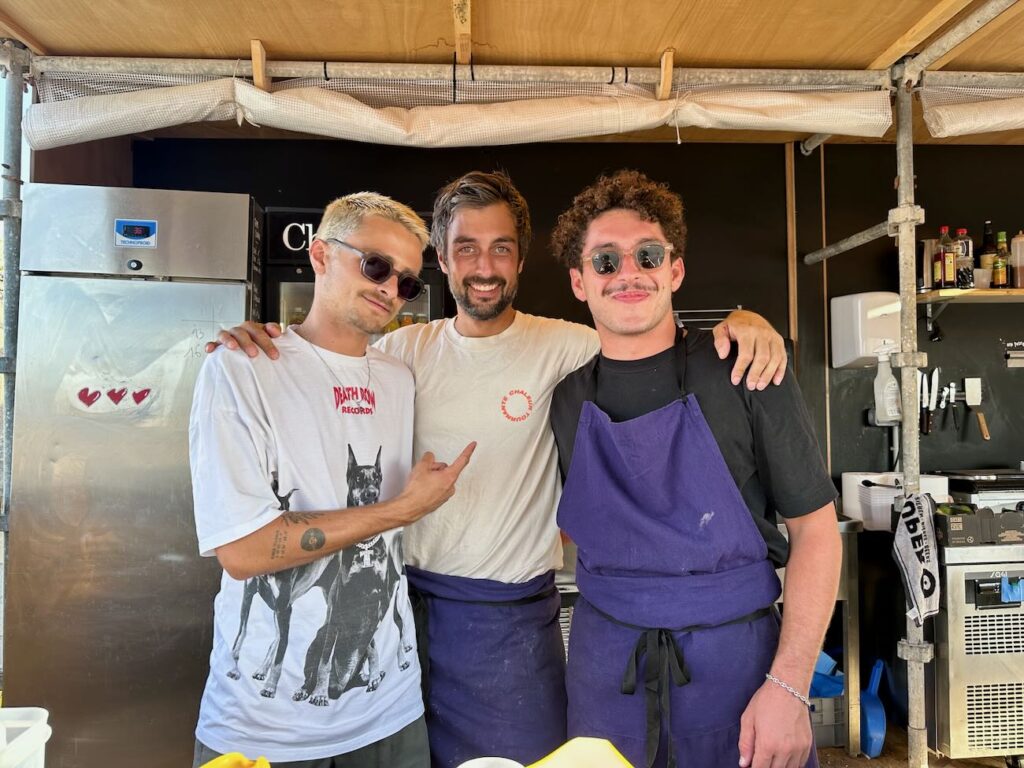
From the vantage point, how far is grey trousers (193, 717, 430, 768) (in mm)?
1401

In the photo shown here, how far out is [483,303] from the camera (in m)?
1.84

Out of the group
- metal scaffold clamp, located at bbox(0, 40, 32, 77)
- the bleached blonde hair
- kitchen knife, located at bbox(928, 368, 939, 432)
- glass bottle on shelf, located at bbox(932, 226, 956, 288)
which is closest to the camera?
the bleached blonde hair

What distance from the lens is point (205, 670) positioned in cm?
264

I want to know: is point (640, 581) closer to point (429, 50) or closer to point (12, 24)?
point (429, 50)

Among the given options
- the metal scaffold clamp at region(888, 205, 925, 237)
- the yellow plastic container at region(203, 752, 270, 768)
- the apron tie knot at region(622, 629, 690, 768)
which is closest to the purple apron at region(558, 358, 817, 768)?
the apron tie knot at region(622, 629, 690, 768)

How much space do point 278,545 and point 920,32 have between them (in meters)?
2.78

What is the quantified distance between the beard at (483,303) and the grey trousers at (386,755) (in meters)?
1.03

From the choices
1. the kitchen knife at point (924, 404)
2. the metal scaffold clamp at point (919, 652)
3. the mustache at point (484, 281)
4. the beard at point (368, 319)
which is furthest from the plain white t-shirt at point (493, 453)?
the kitchen knife at point (924, 404)

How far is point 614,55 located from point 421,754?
8.14 ft

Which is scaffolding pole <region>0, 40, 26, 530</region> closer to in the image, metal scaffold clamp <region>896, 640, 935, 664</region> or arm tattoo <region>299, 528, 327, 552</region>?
arm tattoo <region>299, 528, 327, 552</region>

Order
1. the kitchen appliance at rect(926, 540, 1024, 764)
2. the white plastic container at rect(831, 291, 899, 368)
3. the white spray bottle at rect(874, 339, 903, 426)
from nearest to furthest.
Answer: the kitchen appliance at rect(926, 540, 1024, 764)
the white spray bottle at rect(874, 339, 903, 426)
the white plastic container at rect(831, 291, 899, 368)

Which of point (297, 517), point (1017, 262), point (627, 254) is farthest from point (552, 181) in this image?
point (297, 517)

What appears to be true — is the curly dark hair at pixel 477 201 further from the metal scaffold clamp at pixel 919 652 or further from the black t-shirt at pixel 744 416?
the metal scaffold clamp at pixel 919 652

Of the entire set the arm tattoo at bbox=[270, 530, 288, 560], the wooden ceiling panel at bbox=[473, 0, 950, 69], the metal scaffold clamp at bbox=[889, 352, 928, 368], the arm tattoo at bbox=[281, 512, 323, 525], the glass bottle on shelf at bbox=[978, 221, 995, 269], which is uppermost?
the wooden ceiling panel at bbox=[473, 0, 950, 69]
